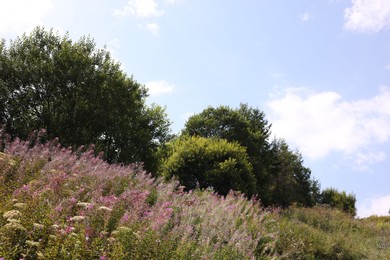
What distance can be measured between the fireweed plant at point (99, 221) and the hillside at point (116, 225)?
0.5 inches

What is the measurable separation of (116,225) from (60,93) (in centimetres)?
1635

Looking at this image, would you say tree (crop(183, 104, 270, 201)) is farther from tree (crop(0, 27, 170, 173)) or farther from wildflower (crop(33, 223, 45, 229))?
wildflower (crop(33, 223, 45, 229))

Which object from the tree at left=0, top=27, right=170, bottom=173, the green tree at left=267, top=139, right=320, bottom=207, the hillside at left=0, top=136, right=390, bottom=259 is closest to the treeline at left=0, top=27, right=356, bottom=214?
the tree at left=0, top=27, right=170, bottom=173

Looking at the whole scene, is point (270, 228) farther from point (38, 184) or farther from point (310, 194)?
point (310, 194)

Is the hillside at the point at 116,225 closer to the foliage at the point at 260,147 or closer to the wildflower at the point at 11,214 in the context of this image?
the wildflower at the point at 11,214

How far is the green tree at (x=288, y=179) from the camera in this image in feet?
112

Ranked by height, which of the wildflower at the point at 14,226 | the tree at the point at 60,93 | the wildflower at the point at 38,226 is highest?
the tree at the point at 60,93

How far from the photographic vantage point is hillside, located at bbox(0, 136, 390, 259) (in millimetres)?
4621

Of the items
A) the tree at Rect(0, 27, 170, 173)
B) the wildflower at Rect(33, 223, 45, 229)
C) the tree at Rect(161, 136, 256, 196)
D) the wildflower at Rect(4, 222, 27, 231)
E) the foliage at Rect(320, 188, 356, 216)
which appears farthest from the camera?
the foliage at Rect(320, 188, 356, 216)

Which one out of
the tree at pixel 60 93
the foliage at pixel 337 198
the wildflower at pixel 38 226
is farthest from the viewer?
the foliage at pixel 337 198

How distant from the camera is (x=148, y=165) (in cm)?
2438

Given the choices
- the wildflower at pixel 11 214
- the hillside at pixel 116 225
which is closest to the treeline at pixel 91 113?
the hillside at pixel 116 225

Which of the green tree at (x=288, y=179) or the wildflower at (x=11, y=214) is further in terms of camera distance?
the green tree at (x=288, y=179)

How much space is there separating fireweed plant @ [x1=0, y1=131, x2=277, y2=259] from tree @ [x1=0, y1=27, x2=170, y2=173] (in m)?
11.1
